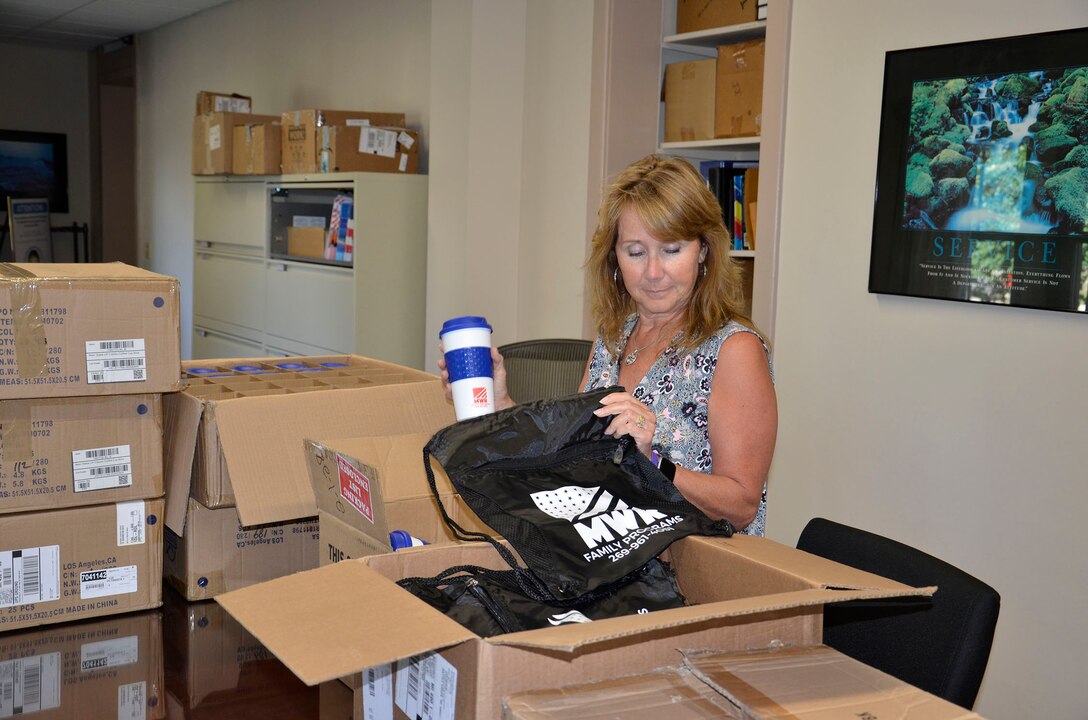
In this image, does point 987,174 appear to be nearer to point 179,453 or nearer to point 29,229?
point 179,453

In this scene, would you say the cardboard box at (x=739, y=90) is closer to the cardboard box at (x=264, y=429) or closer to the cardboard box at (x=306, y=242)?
the cardboard box at (x=264, y=429)

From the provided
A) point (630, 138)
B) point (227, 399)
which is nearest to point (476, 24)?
point (630, 138)

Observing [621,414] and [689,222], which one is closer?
[621,414]

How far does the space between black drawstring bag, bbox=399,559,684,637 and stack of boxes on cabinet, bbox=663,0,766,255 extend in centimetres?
239

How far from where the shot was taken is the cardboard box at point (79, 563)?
58.0 inches

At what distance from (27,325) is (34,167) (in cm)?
858

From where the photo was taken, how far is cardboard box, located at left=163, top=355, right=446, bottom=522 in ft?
5.01

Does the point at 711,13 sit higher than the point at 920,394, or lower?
higher

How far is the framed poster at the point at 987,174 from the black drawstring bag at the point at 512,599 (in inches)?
67.2

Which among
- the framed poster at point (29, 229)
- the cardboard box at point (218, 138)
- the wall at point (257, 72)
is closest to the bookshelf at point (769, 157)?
the wall at point (257, 72)

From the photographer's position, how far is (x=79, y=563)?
1524 millimetres

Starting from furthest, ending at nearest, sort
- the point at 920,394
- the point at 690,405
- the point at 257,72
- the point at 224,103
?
1. the point at 257,72
2. the point at 224,103
3. the point at 920,394
4. the point at 690,405

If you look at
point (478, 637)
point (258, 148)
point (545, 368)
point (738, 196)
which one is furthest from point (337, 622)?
point (258, 148)

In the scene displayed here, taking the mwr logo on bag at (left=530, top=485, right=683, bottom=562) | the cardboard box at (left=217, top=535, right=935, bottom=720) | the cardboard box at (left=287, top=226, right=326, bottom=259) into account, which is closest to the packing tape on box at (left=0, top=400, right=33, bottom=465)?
the cardboard box at (left=217, top=535, right=935, bottom=720)
